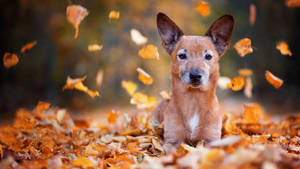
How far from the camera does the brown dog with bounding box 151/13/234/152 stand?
3.72 metres

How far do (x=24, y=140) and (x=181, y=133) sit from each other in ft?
8.04

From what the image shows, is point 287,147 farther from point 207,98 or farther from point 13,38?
point 13,38

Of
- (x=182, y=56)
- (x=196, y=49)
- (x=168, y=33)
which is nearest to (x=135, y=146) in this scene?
(x=182, y=56)

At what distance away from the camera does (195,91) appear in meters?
3.84

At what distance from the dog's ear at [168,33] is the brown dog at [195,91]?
0.05 ft

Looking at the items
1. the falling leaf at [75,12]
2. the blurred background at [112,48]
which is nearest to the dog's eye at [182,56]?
the falling leaf at [75,12]

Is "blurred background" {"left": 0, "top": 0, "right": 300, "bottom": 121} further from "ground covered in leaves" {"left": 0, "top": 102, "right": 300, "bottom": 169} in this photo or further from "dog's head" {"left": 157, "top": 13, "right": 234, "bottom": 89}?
"dog's head" {"left": 157, "top": 13, "right": 234, "bottom": 89}

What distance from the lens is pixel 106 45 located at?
909cm

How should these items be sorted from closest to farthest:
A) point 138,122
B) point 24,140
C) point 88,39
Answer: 1. point 24,140
2. point 138,122
3. point 88,39

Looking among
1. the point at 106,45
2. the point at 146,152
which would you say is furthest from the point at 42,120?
the point at 106,45

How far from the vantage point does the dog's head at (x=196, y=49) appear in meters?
3.53

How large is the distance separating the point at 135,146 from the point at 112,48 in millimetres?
5703

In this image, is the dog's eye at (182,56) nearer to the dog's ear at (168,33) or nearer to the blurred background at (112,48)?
the dog's ear at (168,33)

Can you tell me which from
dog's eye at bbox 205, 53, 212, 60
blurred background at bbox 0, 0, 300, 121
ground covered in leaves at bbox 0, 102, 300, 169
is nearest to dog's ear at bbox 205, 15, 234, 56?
dog's eye at bbox 205, 53, 212, 60
